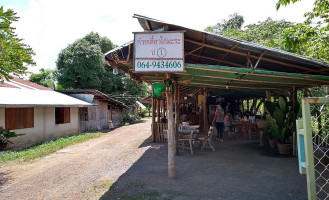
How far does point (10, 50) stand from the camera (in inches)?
287

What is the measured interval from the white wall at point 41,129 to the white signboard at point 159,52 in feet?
30.1

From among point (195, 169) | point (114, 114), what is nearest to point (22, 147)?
point (195, 169)

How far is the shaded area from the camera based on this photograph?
4664 millimetres

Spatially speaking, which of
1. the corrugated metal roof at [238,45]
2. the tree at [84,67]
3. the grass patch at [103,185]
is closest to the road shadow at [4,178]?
the grass patch at [103,185]

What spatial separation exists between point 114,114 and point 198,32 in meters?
21.6

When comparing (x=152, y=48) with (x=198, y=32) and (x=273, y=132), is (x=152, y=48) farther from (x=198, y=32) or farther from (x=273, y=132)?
(x=273, y=132)

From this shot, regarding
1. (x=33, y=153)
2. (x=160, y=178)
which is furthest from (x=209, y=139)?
(x=33, y=153)

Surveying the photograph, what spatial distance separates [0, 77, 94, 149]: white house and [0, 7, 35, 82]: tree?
134 inches

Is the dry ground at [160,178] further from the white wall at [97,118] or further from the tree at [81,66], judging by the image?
the tree at [81,66]

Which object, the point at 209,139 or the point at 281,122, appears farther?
the point at 209,139

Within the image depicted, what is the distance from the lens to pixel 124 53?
6.81 m

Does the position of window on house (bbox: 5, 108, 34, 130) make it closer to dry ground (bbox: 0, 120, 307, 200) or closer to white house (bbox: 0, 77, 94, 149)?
white house (bbox: 0, 77, 94, 149)

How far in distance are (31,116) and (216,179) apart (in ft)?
36.7

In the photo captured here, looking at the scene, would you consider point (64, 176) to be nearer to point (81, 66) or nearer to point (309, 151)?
point (309, 151)
